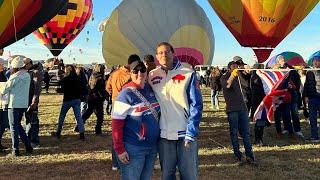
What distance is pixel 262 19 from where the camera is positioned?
16062 mm

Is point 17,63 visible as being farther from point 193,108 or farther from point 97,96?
point 193,108

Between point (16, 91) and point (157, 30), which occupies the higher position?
point (157, 30)

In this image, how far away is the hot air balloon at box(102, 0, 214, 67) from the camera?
468 inches

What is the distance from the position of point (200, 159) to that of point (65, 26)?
1886cm

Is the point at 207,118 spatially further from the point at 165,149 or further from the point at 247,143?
the point at 165,149

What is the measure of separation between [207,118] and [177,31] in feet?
9.73

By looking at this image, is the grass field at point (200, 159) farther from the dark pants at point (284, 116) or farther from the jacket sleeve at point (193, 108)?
the jacket sleeve at point (193, 108)

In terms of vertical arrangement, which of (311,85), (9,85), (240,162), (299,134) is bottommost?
(240,162)

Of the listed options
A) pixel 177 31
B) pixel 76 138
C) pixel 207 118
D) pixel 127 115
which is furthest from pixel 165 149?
pixel 207 118

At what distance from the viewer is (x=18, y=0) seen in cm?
946

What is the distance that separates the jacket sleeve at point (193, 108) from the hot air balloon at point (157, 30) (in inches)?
287

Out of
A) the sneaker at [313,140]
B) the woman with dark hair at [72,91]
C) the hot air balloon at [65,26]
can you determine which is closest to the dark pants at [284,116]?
the sneaker at [313,140]

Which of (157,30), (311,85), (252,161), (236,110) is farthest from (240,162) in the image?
(157,30)

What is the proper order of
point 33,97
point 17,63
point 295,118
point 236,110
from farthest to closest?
point 295,118, point 33,97, point 17,63, point 236,110
